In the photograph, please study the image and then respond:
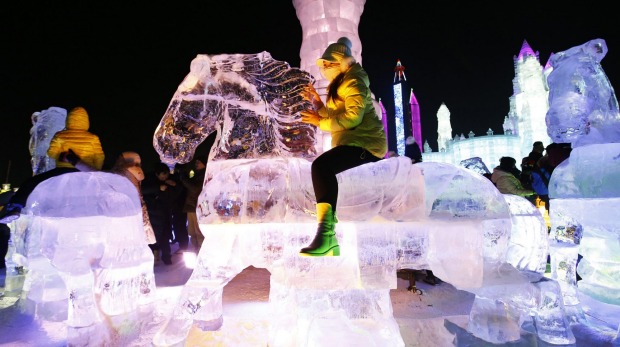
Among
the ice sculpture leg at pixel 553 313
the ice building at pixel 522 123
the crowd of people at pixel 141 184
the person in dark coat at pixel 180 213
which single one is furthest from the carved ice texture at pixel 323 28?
the ice building at pixel 522 123

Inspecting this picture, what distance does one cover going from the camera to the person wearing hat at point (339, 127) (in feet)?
6.95

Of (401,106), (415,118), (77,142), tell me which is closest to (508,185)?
(77,142)

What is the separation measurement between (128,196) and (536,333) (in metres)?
3.27

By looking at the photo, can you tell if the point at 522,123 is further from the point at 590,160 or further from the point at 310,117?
the point at 310,117

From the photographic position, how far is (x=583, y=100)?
296 centimetres

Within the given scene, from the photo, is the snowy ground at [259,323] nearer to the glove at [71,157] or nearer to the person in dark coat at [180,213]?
the glove at [71,157]

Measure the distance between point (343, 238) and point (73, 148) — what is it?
277cm

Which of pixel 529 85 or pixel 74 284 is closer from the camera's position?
pixel 74 284

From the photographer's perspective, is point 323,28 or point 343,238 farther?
point 323,28

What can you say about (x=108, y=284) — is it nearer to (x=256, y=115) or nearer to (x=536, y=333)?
(x=256, y=115)

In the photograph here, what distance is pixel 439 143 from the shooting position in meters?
39.1

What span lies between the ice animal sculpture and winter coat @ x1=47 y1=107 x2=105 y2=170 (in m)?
1.51

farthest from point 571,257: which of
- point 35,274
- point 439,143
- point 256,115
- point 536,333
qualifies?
point 439,143

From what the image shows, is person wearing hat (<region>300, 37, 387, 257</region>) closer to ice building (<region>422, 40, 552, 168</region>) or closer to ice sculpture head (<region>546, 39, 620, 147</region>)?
ice sculpture head (<region>546, 39, 620, 147</region>)
